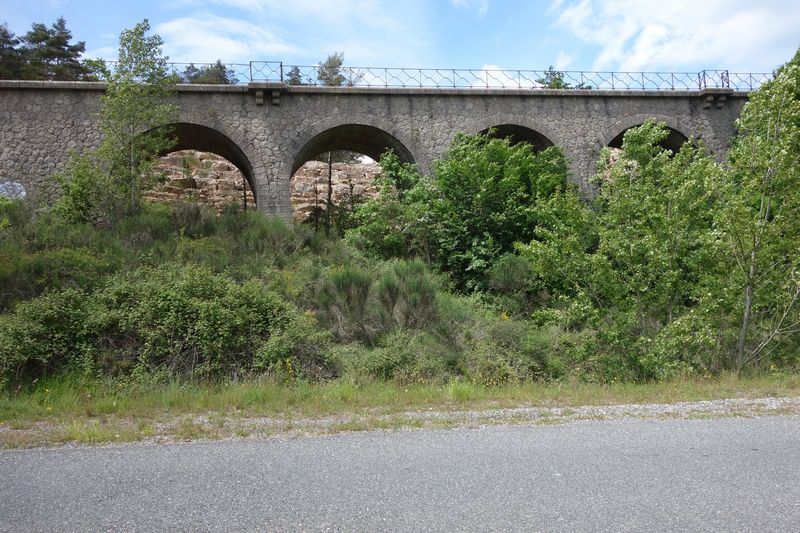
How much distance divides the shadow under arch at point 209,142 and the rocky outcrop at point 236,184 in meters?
4.20

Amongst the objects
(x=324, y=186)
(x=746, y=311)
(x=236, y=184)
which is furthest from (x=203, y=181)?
(x=746, y=311)

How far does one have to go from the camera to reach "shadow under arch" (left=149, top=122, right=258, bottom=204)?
1969 centimetres

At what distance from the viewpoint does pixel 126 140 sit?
1658 centimetres

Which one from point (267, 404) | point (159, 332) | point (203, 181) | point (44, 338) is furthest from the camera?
point (203, 181)

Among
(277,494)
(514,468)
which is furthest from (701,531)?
(277,494)

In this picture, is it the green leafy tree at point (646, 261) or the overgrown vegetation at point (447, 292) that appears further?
the green leafy tree at point (646, 261)

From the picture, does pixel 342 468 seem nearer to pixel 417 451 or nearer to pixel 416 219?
pixel 417 451

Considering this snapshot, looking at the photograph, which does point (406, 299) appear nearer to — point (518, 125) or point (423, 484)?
point (423, 484)

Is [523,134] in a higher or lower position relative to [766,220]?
higher

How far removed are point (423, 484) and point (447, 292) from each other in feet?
36.5

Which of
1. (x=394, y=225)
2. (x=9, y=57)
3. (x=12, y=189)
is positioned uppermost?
(x=9, y=57)

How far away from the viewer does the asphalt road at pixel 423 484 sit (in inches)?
142

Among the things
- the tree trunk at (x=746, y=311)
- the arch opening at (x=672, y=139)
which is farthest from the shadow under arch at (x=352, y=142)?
the tree trunk at (x=746, y=311)

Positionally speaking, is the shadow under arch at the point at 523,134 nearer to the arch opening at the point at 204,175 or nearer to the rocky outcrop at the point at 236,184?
the rocky outcrop at the point at 236,184
